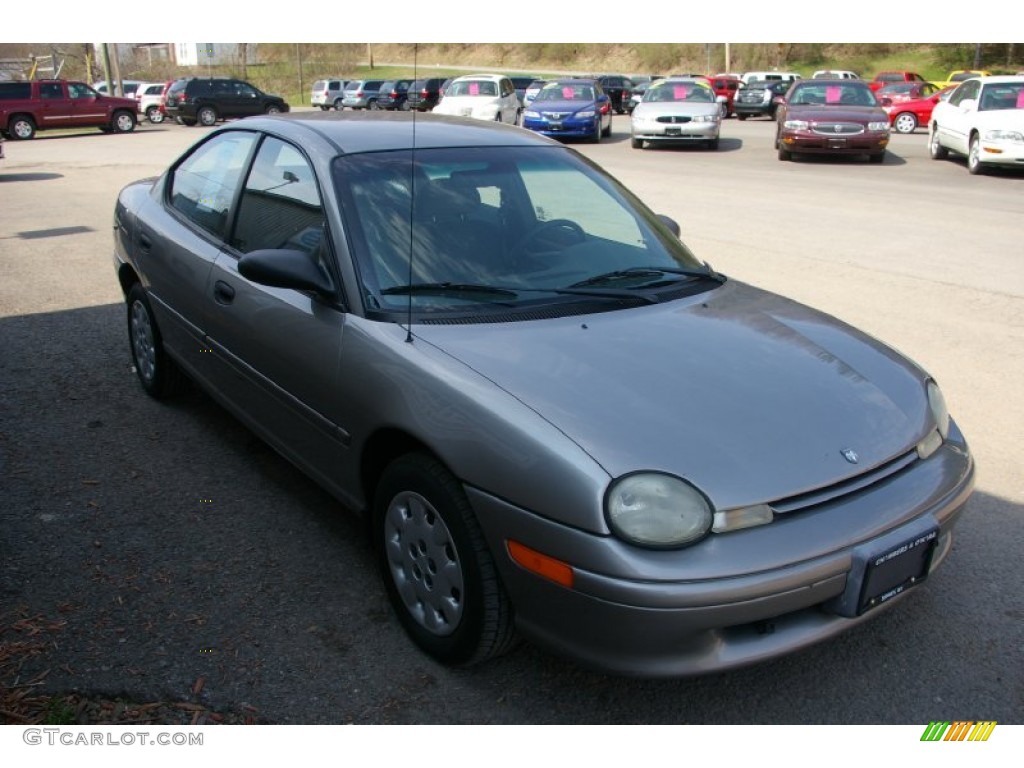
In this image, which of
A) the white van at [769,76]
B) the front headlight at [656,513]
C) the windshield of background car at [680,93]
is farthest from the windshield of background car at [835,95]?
the white van at [769,76]

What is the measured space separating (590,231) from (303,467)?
147 centimetres

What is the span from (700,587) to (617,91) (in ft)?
120

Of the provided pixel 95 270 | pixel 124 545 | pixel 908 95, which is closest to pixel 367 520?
pixel 124 545

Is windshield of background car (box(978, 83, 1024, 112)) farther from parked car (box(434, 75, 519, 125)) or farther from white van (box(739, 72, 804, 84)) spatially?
white van (box(739, 72, 804, 84))

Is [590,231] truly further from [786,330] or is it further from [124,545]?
[124,545]

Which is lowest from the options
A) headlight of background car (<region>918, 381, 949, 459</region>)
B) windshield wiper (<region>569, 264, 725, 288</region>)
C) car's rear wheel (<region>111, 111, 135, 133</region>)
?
car's rear wheel (<region>111, 111, 135, 133</region>)

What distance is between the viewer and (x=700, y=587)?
7.42ft

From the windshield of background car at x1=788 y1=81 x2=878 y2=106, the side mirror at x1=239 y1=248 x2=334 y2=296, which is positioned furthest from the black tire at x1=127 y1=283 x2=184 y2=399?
the windshield of background car at x1=788 y1=81 x2=878 y2=106

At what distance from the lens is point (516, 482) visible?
96.1 inches

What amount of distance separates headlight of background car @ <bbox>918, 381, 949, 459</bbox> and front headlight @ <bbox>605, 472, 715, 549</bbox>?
94cm

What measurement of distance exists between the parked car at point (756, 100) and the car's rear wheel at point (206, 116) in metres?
19.4

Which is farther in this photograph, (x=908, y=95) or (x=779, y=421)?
(x=908, y=95)

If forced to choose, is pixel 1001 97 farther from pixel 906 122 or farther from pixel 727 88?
pixel 727 88

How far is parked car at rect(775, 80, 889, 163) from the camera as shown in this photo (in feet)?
55.8
